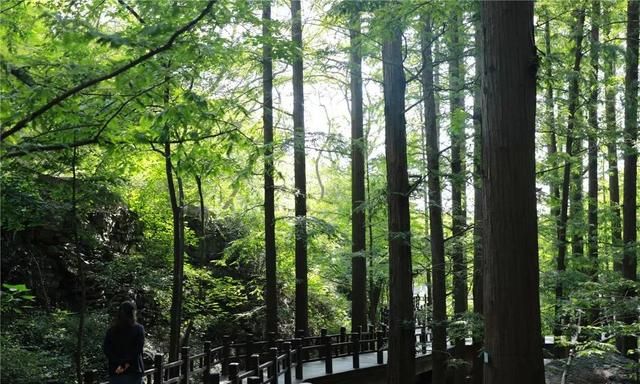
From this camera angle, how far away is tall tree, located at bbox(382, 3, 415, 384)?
912 centimetres

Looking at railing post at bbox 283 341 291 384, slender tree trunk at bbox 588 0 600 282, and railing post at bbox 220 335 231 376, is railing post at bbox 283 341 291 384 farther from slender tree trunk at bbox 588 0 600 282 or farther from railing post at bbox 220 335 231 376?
slender tree trunk at bbox 588 0 600 282

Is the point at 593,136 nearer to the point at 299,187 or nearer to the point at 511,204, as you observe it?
the point at 299,187

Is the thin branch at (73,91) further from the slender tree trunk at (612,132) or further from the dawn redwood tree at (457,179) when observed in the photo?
the slender tree trunk at (612,132)

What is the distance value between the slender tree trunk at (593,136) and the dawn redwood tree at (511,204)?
7766 mm

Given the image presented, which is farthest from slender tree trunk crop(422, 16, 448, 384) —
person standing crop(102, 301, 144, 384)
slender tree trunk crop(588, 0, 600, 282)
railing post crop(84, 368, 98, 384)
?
railing post crop(84, 368, 98, 384)

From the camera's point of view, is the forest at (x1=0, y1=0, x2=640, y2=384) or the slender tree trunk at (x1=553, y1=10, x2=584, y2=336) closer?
the forest at (x1=0, y1=0, x2=640, y2=384)

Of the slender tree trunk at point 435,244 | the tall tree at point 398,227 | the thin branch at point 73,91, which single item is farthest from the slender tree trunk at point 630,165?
the thin branch at point 73,91

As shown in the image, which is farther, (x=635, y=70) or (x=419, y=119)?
(x=419, y=119)

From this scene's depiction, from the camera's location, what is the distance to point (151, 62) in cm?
457

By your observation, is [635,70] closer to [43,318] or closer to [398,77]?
[398,77]

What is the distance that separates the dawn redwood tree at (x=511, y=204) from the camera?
3963 mm

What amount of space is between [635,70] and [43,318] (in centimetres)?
1418

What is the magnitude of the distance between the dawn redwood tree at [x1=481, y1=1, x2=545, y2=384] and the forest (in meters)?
0.01

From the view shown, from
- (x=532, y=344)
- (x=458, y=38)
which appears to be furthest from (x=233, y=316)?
(x=532, y=344)
